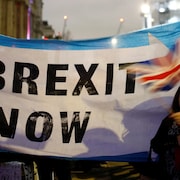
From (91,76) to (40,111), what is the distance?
0.63 m

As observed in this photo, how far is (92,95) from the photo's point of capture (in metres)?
4.36

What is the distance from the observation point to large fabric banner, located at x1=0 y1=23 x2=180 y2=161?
4312 millimetres

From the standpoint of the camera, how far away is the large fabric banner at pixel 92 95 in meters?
4.31

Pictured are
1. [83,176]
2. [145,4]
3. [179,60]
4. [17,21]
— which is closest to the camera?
[179,60]

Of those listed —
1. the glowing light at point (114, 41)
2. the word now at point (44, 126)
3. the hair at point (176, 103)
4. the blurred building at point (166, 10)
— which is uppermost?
the blurred building at point (166, 10)

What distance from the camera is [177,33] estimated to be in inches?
170

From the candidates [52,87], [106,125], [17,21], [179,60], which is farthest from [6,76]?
[17,21]

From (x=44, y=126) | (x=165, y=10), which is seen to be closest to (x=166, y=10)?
(x=165, y=10)

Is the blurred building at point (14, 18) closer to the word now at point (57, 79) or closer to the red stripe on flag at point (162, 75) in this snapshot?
the word now at point (57, 79)

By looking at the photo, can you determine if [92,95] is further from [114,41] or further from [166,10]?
[166,10]

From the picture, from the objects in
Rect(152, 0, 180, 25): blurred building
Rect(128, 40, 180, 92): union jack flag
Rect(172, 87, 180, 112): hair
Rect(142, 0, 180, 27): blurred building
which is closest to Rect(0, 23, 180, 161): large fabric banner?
Rect(128, 40, 180, 92): union jack flag

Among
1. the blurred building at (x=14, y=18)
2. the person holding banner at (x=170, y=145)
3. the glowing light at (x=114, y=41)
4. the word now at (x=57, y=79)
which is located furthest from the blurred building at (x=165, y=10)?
the person holding banner at (x=170, y=145)

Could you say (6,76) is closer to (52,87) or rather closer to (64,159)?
(52,87)

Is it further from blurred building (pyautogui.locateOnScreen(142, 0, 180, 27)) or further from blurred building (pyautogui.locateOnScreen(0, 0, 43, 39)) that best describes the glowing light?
blurred building (pyautogui.locateOnScreen(0, 0, 43, 39))
